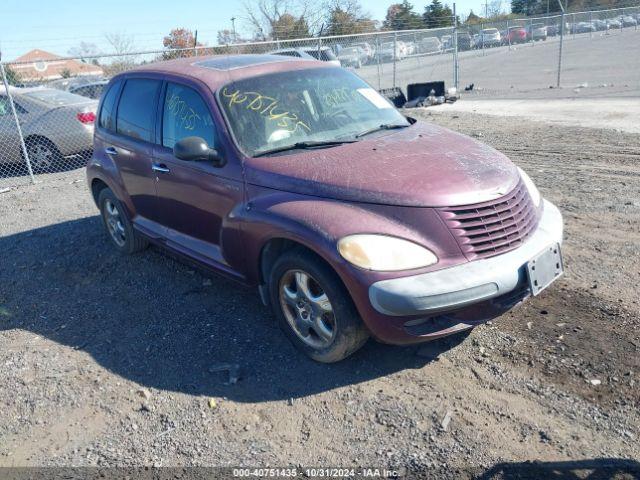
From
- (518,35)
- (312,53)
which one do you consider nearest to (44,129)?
(312,53)

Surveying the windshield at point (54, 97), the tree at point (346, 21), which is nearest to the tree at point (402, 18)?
the tree at point (346, 21)

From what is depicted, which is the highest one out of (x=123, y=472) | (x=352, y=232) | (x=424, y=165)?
→ (x=424, y=165)

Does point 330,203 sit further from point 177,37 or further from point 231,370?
point 177,37

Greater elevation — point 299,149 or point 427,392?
point 299,149

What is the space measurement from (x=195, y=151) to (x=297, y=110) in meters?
0.84

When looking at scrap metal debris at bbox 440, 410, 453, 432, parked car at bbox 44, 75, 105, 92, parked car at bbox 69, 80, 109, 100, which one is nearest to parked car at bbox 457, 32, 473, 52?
parked car at bbox 44, 75, 105, 92

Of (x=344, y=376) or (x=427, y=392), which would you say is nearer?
(x=427, y=392)

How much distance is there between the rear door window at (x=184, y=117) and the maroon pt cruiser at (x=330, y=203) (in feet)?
0.05

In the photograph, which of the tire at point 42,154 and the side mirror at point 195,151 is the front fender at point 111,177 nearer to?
the side mirror at point 195,151

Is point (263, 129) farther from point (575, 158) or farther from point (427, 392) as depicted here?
point (575, 158)

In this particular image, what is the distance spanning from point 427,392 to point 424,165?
4.56ft

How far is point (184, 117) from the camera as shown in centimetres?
466

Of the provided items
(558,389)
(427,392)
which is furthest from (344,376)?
(558,389)

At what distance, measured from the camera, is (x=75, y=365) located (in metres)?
4.16
